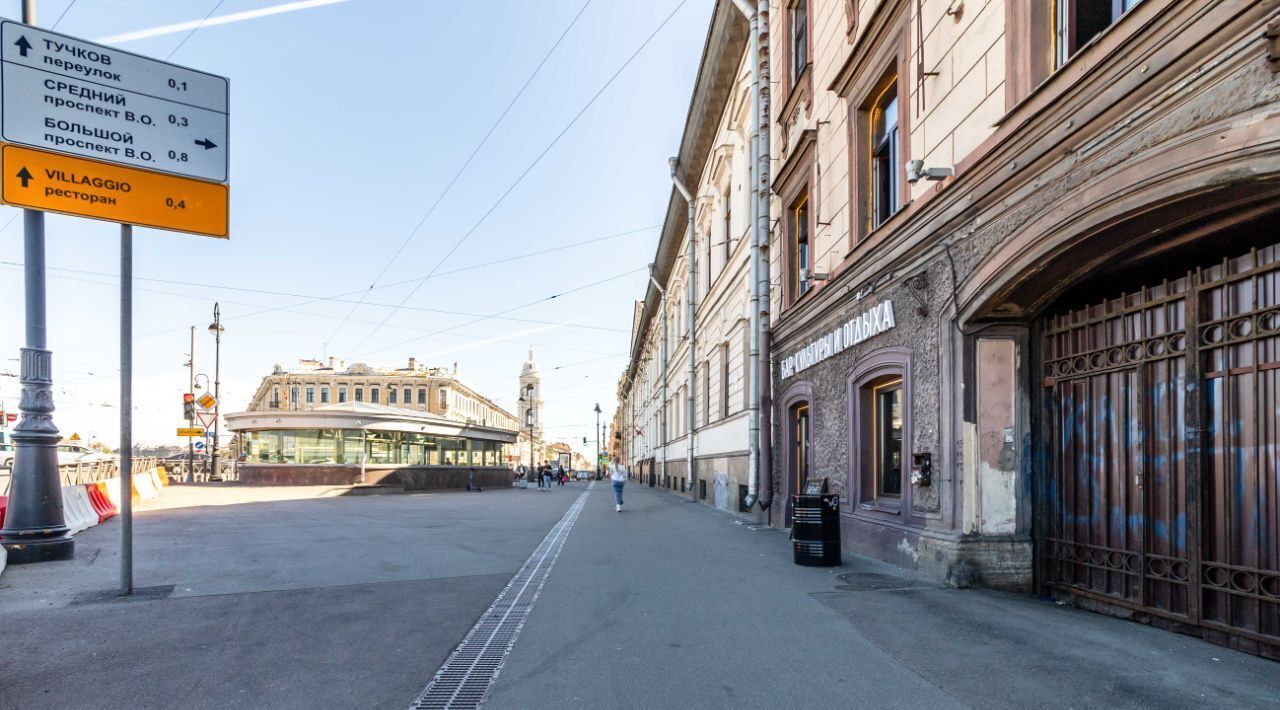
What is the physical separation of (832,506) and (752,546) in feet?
8.08

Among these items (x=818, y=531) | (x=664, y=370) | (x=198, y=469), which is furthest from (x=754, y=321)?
(x=198, y=469)

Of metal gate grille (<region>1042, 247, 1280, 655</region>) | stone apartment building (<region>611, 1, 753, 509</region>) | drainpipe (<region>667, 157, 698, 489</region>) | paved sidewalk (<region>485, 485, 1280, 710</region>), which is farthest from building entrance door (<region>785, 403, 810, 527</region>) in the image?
drainpipe (<region>667, 157, 698, 489</region>)

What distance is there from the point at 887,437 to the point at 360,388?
335ft

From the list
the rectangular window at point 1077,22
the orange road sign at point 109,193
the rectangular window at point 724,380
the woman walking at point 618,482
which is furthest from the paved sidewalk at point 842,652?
the rectangular window at point 724,380

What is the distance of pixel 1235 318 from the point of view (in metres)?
5.48

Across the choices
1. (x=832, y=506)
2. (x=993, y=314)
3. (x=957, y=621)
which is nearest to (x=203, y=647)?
(x=957, y=621)

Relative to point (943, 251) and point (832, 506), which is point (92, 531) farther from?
point (943, 251)

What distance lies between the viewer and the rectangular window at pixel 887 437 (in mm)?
10398

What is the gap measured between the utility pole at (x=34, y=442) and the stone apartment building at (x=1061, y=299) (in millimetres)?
10587

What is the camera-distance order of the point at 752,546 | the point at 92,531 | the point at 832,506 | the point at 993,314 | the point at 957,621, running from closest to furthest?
the point at 957,621
the point at 993,314
the point at 832,506
the point at 752,546
the point at 92,531

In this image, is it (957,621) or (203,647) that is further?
(957,621)

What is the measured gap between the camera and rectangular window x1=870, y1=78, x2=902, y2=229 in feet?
34.5

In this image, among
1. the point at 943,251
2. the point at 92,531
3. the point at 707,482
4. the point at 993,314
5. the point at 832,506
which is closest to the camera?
the point at 993,314

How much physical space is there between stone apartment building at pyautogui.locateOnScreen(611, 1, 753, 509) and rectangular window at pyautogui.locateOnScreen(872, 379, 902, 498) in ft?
21.8
